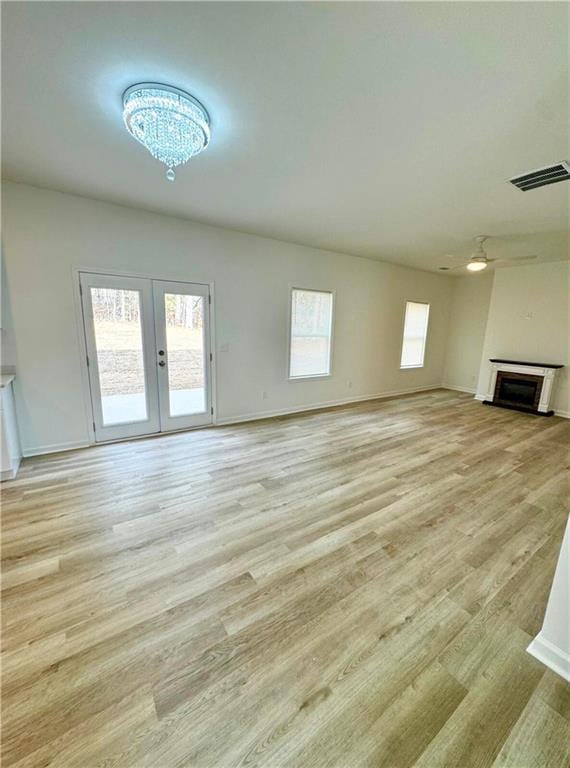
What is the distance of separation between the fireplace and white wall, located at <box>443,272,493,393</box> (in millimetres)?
1152

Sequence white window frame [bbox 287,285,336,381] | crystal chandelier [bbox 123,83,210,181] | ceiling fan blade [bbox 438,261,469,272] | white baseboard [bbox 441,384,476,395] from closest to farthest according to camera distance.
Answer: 1. crystal chandelier [bbox 123,83,210,181]
2. white window frame [bbox 287,285,336,381]
3. ceiling fan blade [bbox 438,261,469,272]
4. white baseboard [bbox 441,384,476,395]

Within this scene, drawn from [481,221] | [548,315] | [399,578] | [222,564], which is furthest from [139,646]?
[548,315]

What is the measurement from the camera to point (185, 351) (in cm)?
417

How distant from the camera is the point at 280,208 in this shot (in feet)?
11.3

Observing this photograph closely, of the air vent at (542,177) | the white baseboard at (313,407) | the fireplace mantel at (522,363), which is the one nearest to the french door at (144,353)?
the white baseboard at (313,407)

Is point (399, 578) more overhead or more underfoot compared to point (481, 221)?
more underfoot

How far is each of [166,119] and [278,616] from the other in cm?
293

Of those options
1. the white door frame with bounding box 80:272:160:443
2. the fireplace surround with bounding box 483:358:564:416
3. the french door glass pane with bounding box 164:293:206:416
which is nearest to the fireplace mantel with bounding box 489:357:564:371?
the fireplace surround with bounding box 483:358:564:416

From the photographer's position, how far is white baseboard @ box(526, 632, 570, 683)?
1375 millimetres

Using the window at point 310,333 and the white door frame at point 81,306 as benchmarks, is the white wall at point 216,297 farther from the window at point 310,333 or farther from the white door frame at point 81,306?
the window at point 310,333

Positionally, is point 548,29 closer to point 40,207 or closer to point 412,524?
point 412,524

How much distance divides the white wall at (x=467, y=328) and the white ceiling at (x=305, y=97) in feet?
14.2

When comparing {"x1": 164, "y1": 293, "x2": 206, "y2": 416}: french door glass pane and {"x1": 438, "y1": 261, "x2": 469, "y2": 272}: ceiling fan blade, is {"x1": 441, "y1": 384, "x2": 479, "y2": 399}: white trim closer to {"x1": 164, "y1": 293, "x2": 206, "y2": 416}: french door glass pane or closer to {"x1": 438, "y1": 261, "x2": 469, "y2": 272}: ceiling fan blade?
{"x1": 438, "y1": 261, "x2": 469, "y2": 272}: ceiling fan blade

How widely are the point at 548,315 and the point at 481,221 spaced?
11.2 feet
